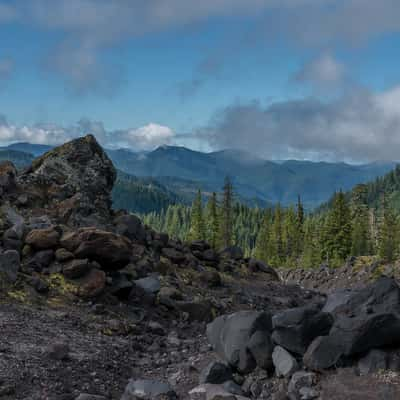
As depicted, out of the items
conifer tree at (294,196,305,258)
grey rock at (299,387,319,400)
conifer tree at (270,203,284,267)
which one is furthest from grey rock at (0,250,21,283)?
conifer tree at (294,196,305,258)

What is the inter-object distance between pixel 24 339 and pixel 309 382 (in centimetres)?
815

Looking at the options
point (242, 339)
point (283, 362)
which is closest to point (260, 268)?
point (242, 339)

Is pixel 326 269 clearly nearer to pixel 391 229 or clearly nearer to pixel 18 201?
pixel 391 229

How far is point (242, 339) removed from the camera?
1231cm

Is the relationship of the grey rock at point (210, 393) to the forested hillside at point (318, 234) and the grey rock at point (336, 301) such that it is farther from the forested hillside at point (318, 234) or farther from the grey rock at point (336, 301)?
the forested hillside at point (318, 234)

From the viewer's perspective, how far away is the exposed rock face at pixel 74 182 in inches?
1128

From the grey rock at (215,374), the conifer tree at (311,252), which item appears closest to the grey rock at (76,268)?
the grey rock at (215,374)

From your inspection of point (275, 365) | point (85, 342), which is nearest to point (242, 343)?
point (275, 365)

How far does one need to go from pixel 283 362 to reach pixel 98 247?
1151 centimetres

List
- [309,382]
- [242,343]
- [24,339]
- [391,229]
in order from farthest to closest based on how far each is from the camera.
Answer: [391,229] < [24,339] < [242,343] < [309,382]

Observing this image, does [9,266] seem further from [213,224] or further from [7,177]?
[213,224]

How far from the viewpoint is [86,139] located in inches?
1280

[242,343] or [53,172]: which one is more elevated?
[53,172]

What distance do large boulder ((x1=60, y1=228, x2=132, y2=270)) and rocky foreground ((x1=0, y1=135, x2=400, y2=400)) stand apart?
0.17 feet
